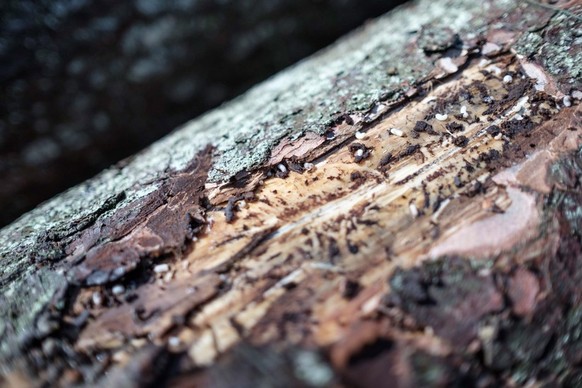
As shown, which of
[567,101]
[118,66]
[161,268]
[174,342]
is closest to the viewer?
[174,342]

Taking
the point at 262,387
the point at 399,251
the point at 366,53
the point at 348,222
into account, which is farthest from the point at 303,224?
the point at 366,53

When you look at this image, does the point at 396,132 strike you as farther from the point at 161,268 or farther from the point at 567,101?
the point at 161,268

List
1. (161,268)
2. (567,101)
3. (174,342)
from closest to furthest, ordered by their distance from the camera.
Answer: (174,342) < (161,268) < (567,101)

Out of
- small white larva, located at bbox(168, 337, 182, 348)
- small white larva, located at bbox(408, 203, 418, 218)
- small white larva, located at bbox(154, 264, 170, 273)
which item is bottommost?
small white larva, located at bbox(408, 203, 418, 218)

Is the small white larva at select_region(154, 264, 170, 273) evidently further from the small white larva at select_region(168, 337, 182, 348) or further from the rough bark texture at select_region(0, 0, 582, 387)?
the small white larva at select_region(168, 337, 182, 348)

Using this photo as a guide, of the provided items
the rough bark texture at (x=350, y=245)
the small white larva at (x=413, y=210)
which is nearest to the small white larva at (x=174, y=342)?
the rough bark texture at (x=350, y=245)

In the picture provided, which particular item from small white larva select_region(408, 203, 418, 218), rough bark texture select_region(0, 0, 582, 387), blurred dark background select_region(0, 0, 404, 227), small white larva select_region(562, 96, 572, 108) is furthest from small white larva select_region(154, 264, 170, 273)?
blurred dark background select_region(0, 0, 404, 227)

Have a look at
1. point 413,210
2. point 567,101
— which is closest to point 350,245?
point 413,210

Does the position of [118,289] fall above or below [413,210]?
above

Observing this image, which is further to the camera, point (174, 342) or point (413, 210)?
point (413, 210)
